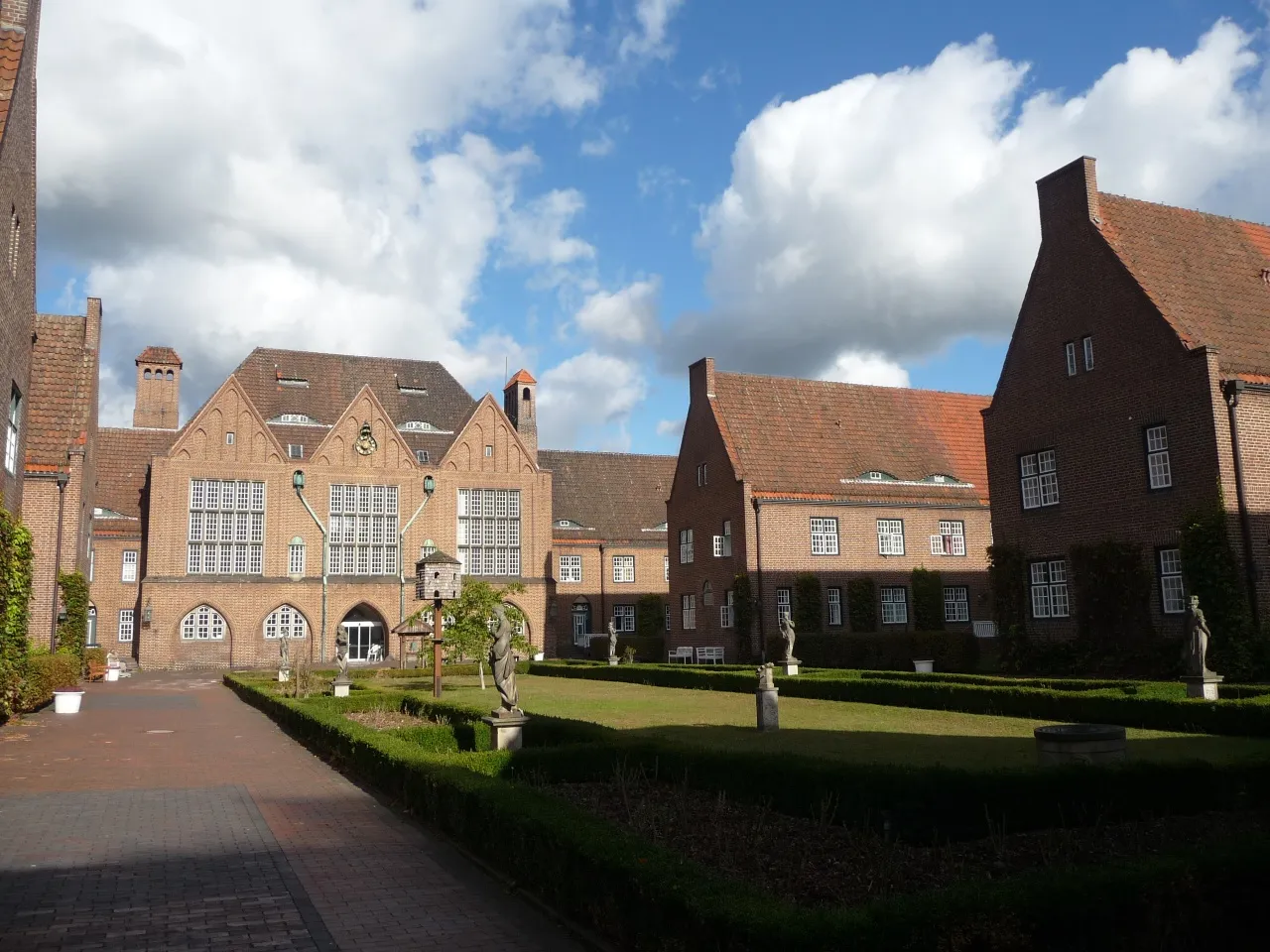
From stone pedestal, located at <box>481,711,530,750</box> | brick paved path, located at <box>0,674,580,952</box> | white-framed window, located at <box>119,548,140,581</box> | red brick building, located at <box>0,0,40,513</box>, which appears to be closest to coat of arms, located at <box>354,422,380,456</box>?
white-framed window, located at <box>119,548,140,581</box>

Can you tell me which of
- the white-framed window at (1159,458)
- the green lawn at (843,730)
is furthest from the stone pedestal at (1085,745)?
the white-framed window at (1159,458)

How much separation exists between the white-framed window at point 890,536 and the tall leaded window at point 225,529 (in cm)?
3098

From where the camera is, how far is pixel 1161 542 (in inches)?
972

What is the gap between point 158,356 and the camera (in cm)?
Result: 6297

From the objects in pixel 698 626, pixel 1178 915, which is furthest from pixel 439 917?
pixel 698 626

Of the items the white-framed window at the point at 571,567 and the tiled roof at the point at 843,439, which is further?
the white-framed window at the point at 571,567

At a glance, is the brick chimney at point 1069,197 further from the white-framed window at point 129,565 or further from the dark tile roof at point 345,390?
the white-framed window at point 129,565

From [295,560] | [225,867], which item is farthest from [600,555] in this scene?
[225,867]

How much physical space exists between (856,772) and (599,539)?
166 ft

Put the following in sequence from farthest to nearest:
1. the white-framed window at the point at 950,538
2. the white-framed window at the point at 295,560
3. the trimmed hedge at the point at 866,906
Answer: the white-framed window at the point at 295,560 → the white-framed window at the point at 950,538 → the trimmed hedge at the point at 866,906

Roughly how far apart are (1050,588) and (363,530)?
120 ft

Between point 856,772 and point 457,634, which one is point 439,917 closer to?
point 856,772

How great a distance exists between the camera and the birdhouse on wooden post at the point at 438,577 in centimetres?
2477

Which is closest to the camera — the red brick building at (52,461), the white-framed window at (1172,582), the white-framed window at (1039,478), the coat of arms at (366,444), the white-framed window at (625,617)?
the white-framed window at (1172,582)
